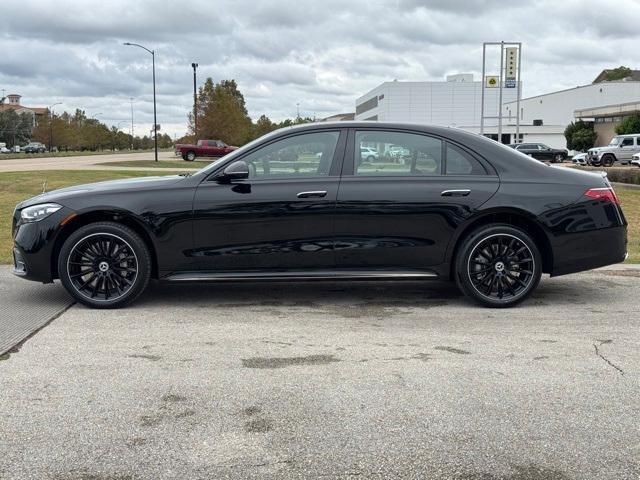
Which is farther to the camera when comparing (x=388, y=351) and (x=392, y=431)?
(x=388, y=351)

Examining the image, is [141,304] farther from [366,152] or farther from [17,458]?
[17,458]

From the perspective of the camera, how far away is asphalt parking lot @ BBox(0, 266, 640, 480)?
3.08 metres

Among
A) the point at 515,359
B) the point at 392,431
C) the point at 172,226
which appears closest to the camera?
the point at 392,431

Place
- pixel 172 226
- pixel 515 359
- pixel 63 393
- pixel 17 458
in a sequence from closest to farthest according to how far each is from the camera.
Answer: pixel 17 458 → pixel 63 393 → pixel 515 359 → pixel 172 226

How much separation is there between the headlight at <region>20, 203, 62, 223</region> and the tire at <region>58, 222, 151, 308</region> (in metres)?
0.29

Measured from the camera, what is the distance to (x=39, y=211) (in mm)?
5902

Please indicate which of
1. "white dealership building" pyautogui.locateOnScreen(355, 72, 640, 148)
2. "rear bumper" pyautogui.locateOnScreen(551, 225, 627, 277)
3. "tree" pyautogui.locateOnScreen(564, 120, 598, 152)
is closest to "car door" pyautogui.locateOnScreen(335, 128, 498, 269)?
"rear bumper" pyautogui.locateOnScreen(551, 225, 627, 277)

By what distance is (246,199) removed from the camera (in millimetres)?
5836

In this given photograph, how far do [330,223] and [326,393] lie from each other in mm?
2210

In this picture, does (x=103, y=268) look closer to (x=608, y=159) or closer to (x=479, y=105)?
(x=608, y=159)

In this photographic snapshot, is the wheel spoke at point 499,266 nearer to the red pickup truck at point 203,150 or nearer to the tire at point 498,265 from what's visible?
the tire at point 498,265

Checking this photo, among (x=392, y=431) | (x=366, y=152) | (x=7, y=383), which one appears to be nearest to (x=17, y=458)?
(x=7, y=383)

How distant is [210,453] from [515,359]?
2292mm

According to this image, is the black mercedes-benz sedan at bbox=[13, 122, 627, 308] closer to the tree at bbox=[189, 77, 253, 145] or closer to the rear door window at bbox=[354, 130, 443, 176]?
the rear door window at bbox=[354, 130, 443, 176]
